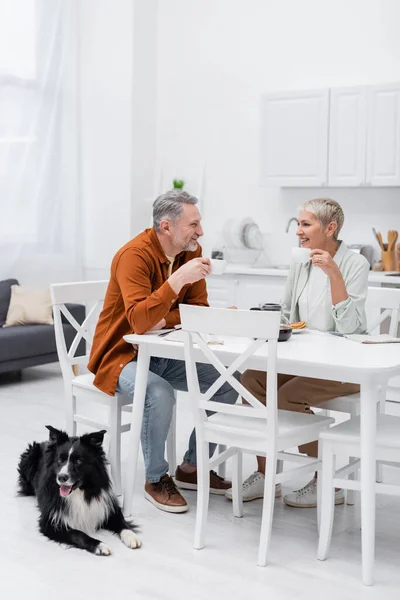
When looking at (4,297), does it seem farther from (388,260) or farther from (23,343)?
(388,260)

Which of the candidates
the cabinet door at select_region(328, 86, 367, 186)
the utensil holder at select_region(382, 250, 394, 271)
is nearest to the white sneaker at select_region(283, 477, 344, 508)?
the utensil holder at select_region(382, 250, 394, 271)

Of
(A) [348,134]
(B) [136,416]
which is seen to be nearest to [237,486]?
(B) [136,416]

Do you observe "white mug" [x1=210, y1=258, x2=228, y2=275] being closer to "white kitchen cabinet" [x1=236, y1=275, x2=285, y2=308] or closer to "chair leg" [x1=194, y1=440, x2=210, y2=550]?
"chair leg" [x1=194, y1=440, x2=210, y2=550]

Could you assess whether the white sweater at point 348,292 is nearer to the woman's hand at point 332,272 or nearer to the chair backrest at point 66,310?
the woman's hand at point 332,272

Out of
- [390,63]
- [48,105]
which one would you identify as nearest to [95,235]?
[48,105]

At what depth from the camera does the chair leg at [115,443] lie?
329cm

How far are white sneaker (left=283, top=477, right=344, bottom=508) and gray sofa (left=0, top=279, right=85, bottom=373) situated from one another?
2.72 m

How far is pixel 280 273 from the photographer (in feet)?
19.0

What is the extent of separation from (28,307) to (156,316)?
3007mm

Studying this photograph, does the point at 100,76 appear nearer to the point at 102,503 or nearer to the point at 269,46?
the point at 269,46

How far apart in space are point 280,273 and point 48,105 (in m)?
2.39

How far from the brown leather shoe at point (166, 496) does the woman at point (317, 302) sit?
23cm

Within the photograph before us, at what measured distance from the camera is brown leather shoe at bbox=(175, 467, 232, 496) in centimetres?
341

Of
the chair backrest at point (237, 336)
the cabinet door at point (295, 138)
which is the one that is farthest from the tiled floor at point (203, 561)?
the cabinet door at point (295, 138)
